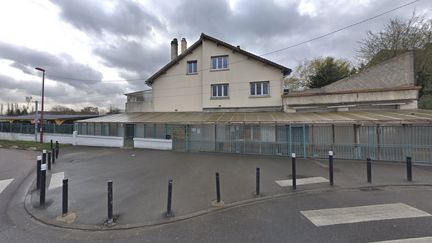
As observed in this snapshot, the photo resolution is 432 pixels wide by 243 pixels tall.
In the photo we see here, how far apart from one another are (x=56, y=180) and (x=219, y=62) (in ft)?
49.4

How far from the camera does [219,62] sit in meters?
19.6

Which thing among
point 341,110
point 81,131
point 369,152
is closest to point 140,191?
point 369,152

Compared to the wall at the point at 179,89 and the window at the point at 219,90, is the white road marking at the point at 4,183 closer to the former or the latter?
the wall at the point at 179,89

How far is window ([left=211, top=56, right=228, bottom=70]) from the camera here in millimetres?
19500

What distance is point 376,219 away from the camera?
467 centimetres

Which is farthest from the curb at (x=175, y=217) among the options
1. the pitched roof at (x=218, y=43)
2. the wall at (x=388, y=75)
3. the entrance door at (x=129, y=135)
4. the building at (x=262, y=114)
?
the pitched roof at (x=218, y=43)

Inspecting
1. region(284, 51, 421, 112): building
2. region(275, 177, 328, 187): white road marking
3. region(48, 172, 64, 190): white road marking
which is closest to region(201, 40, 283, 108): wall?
region(284, 51, 421, 112): building

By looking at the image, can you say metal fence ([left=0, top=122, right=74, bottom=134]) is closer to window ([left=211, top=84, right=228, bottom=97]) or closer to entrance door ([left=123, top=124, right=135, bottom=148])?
entrance door ([left=123, top=124, right=135, bottom=148])

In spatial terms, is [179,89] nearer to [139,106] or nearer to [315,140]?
[139,106]

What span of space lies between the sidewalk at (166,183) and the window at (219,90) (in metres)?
8.76

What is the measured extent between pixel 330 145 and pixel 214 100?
10056 millimetres

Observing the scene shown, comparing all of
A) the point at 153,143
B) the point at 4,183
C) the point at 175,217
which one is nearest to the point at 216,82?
the point at 153,143

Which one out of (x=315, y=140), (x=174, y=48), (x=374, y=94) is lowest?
(x=315, y=140)

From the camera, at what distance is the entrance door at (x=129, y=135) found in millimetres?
18984
